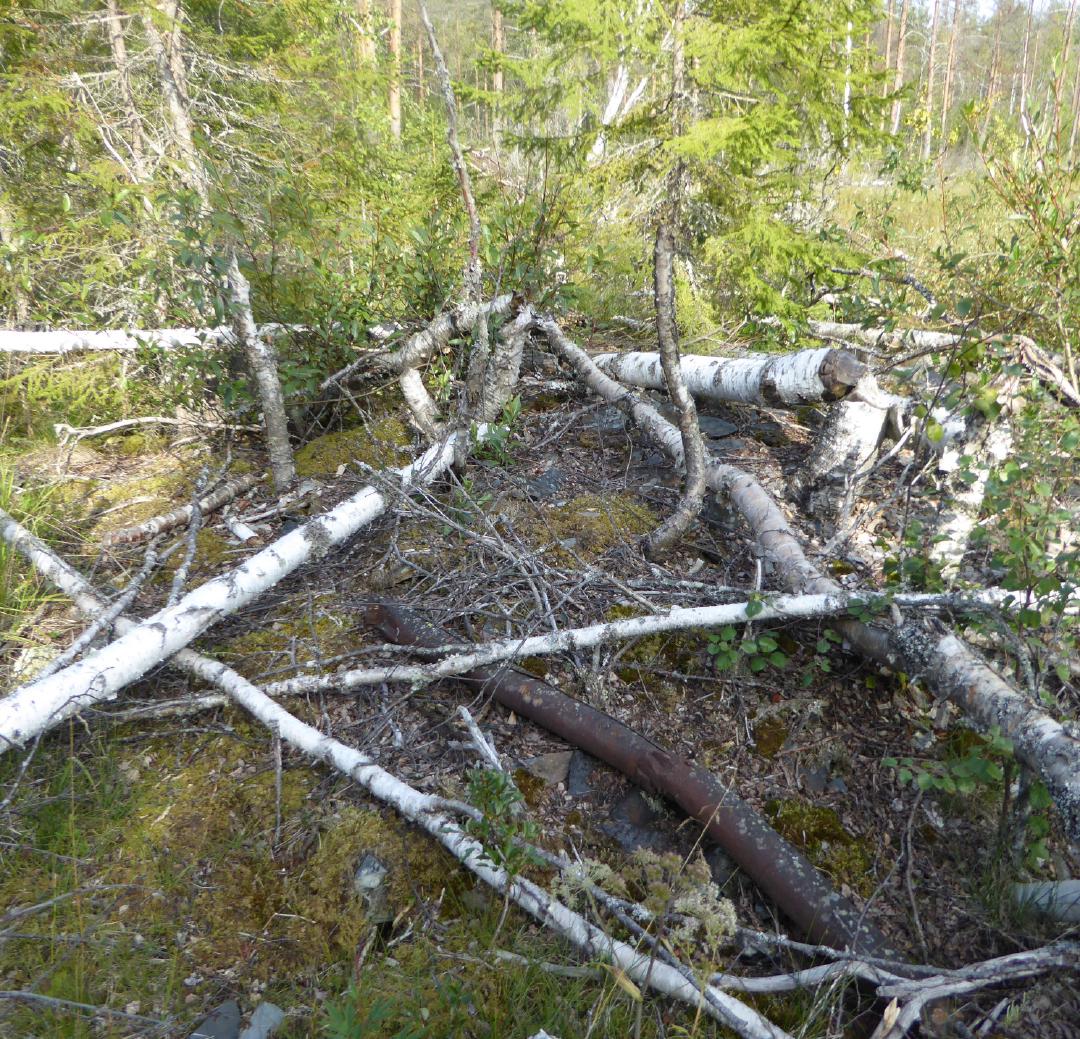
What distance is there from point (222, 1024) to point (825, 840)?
2099mm

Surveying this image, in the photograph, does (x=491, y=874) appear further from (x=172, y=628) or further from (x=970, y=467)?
(x=970, y=467)

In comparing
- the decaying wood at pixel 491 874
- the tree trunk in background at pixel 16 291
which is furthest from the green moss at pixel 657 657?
the tree trunk in background at pixel 16 291

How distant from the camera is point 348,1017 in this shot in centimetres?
160

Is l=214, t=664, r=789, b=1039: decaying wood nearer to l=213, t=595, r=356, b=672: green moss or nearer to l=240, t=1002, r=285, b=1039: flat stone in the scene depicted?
l=213, t=595, r=356, b=672: green moss

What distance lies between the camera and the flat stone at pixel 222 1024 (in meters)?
1.89

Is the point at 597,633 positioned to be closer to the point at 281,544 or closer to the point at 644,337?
the point at 281,544

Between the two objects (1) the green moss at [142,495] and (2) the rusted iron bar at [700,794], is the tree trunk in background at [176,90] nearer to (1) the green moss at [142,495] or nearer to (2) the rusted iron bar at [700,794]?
(1) the green moss at [142,495]

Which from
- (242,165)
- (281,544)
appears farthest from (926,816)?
(242,165)

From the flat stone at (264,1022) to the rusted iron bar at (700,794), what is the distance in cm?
131

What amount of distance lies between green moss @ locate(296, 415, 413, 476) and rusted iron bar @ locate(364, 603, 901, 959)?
70.1 inches

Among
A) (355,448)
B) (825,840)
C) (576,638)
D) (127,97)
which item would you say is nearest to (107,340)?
(127,97)

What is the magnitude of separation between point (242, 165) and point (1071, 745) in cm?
632

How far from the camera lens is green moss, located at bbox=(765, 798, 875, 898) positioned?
97.2 inches

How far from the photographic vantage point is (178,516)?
407 cm
